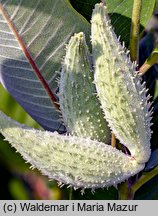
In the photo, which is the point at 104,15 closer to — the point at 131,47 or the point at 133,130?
the point at 131,47

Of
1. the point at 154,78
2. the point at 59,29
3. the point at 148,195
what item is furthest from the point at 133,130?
the point at 148,195

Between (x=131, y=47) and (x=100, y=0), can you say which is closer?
(x=131, y=47)

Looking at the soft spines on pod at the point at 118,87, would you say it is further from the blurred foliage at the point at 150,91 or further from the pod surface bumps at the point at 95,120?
the blurred foliage at the point at 150,91

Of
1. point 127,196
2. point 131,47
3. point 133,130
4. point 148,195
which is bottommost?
point 148,195

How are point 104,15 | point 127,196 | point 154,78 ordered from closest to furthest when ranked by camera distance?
point 104,15 → point 127,196 → point 154,78

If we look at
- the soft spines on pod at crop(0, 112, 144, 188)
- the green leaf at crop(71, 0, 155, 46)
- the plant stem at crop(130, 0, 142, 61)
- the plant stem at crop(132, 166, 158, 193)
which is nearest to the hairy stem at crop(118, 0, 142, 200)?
the plant stem at crop(130, 0, 142, 61)

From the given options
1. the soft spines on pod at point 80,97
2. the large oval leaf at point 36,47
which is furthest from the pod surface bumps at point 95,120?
the large oval leaf at point 36,47

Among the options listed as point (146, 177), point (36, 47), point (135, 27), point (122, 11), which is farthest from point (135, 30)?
point (146, 177)

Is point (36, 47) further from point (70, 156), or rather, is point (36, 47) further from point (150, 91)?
point (150, 91)
